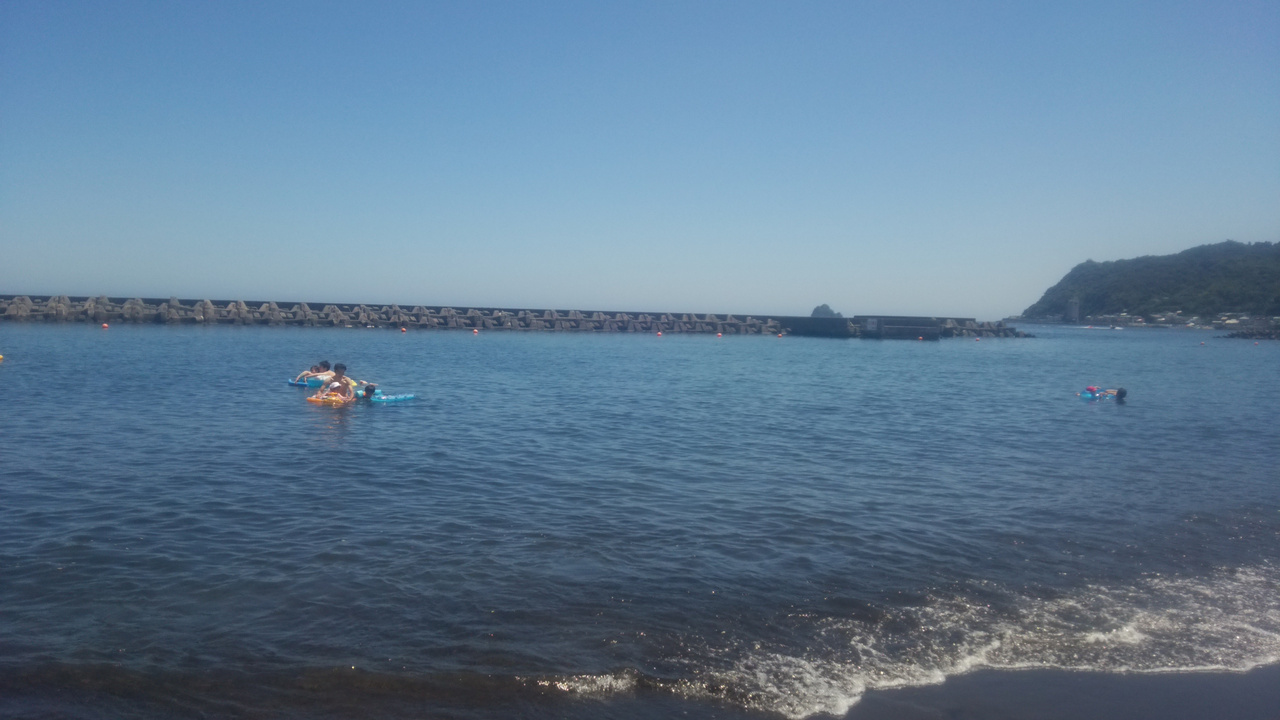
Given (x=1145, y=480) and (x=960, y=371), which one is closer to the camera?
(x=1145, y=480)

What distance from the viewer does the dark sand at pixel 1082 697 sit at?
660 centimetres

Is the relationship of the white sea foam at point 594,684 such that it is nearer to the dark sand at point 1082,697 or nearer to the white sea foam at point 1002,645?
the white sea foam at point 1002,645

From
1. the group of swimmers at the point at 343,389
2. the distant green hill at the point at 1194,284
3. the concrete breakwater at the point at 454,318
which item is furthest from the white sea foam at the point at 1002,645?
the distant green hill at the point at 1194,284

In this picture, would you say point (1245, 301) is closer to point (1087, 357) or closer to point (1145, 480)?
point (1087, 357)

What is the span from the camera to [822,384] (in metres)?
35.5

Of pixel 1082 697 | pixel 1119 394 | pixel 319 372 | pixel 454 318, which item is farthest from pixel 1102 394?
pixel 454 318

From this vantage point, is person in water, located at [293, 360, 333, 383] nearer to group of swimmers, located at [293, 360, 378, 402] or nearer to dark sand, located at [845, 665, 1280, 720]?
group of swimmers, located at [293, 360, 378, 402]

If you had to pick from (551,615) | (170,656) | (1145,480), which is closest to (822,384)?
(1145,480)

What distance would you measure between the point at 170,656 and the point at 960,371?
45645 mm

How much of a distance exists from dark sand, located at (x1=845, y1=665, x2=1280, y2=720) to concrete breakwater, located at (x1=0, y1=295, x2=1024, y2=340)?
70.2 m

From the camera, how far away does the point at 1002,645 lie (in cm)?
787

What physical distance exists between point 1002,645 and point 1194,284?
183417mm

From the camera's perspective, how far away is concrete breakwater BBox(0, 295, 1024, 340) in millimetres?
61656

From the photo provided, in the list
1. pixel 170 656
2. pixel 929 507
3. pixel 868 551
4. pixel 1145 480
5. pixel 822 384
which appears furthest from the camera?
pixel 822 384
